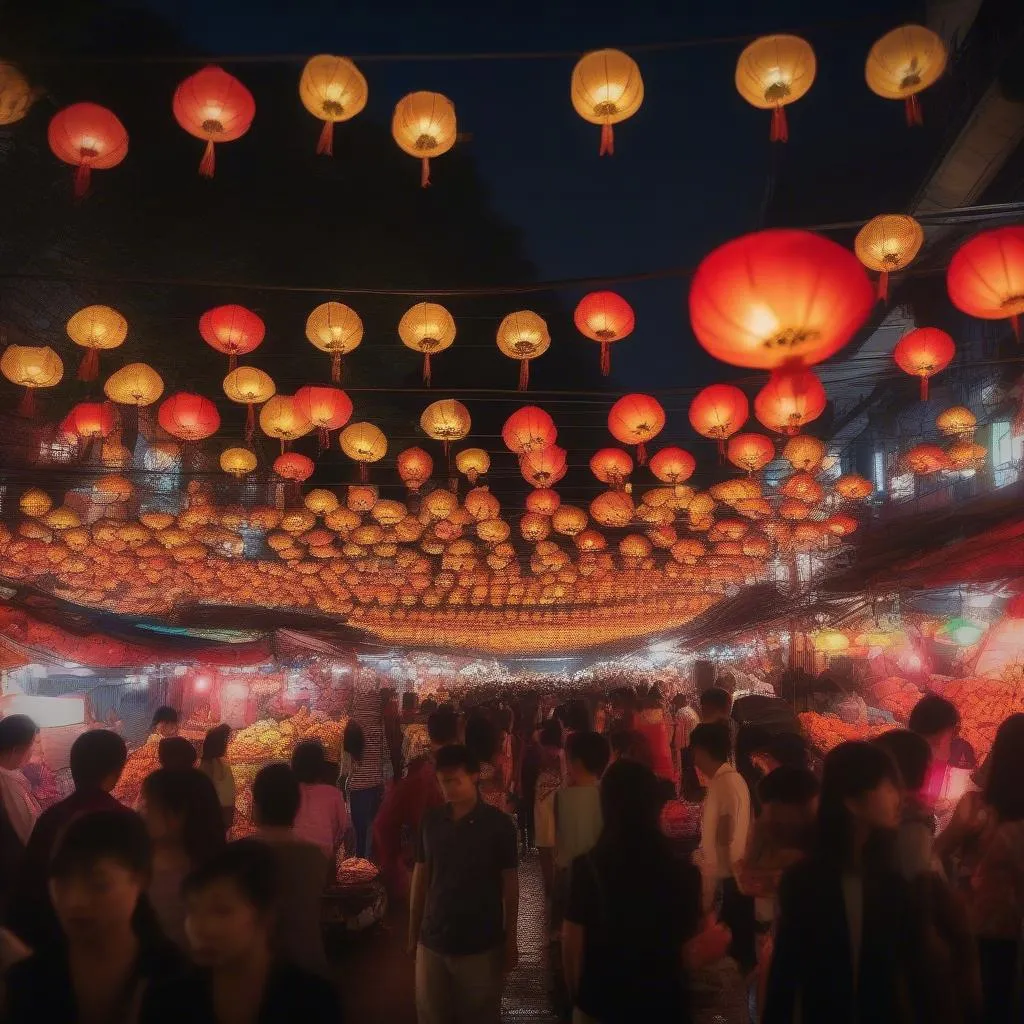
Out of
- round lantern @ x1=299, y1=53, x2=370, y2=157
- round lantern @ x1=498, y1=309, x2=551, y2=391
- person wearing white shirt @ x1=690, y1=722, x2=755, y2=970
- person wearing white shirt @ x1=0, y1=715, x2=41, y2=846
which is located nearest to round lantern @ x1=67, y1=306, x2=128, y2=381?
round lantern @ x1=299, y1=53, x2=370, y2=157

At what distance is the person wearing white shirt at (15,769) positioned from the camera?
4.89 meters

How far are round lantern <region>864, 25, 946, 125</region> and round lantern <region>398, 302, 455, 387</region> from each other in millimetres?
4100

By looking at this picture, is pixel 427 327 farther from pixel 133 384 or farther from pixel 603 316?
pixel 133 384

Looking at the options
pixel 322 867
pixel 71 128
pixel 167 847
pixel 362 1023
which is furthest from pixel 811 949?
pixel 71 128

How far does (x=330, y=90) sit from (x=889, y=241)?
446 cm

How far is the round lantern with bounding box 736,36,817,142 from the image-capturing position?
19.8 ft

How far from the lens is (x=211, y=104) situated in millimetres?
6559

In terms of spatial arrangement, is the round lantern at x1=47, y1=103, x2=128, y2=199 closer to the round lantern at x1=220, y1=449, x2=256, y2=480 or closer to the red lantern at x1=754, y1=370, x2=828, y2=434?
the round lantern at x1=220, y1=449, x2=256, y2=480

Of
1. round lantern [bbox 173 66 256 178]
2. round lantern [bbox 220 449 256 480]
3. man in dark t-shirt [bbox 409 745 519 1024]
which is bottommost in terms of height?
man in dark t-shirt [bbox 409 745 519 1024]

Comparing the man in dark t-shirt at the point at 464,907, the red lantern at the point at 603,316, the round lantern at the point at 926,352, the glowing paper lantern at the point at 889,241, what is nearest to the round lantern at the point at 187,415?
the red lantern at the point at 603,316

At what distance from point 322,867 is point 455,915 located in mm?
643

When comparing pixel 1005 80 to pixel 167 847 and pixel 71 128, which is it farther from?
pixel 167 847

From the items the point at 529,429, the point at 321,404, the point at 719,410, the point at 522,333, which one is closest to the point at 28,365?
the point at 321,404

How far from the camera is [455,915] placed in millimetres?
3959
